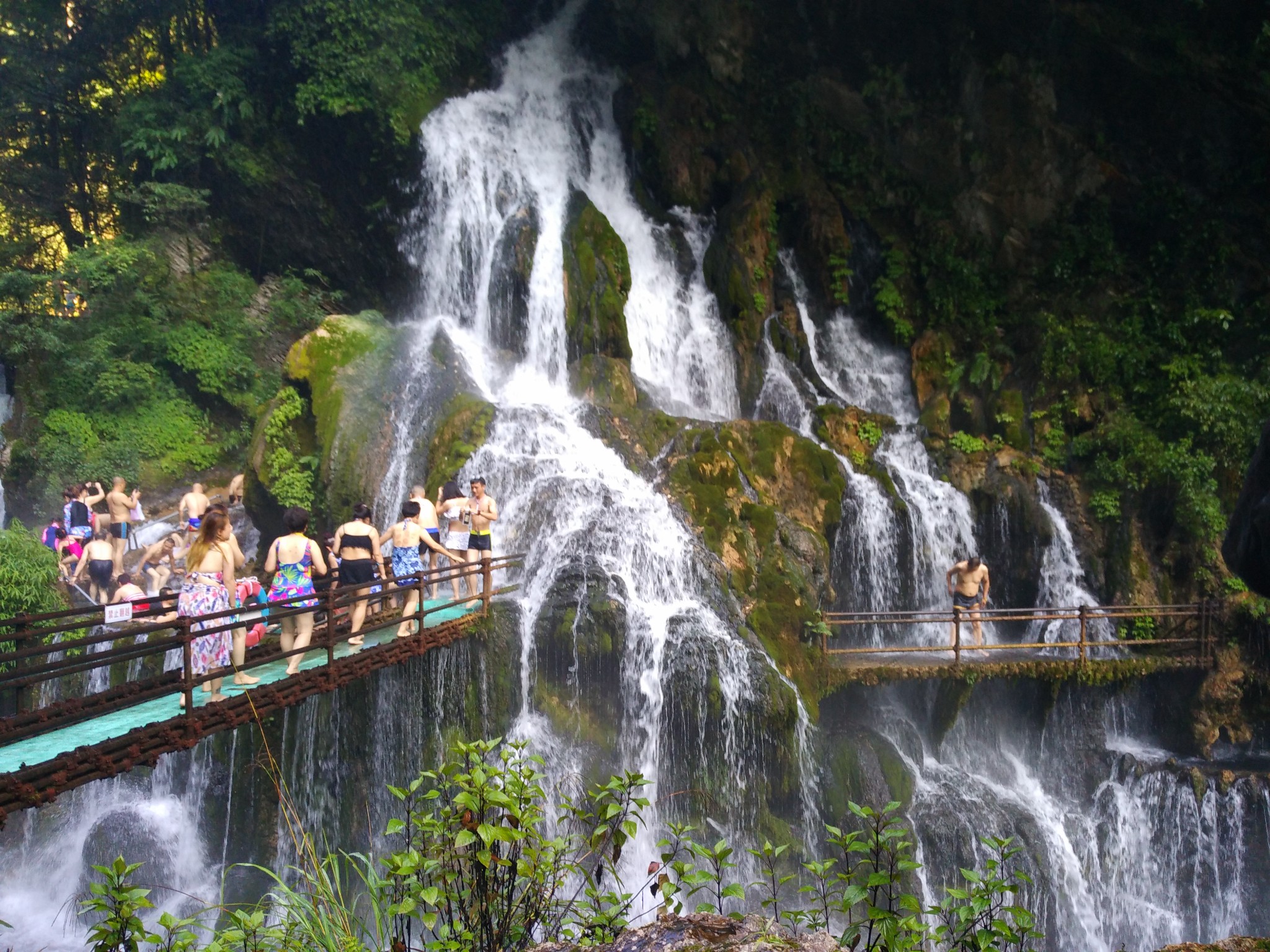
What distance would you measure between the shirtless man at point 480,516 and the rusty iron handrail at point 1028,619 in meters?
4.50

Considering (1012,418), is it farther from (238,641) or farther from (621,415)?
(238,641)

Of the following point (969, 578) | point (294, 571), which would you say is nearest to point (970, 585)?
point (969, 578)

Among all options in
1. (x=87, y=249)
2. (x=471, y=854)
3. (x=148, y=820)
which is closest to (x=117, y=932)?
(x=471, y=854)

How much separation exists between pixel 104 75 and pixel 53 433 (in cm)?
935

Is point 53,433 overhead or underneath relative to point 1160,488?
overhead

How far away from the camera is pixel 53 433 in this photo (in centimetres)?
1641

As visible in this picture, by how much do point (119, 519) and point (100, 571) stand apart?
159 cm

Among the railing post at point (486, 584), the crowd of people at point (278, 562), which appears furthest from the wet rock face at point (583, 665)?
the crowd of people at point (278, 562)

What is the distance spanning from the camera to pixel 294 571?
Result: 8.09 meters

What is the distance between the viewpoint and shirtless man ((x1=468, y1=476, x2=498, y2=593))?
10.7 meters

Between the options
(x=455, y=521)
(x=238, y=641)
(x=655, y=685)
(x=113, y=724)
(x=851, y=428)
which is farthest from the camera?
(x=851, y=428)

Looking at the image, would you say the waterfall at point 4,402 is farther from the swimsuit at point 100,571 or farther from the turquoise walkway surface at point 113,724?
the turquoise walkway surface at point 113,724

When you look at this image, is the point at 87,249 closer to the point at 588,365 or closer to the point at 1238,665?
the point at 588,365

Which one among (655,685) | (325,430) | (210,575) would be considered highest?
(325,430)
